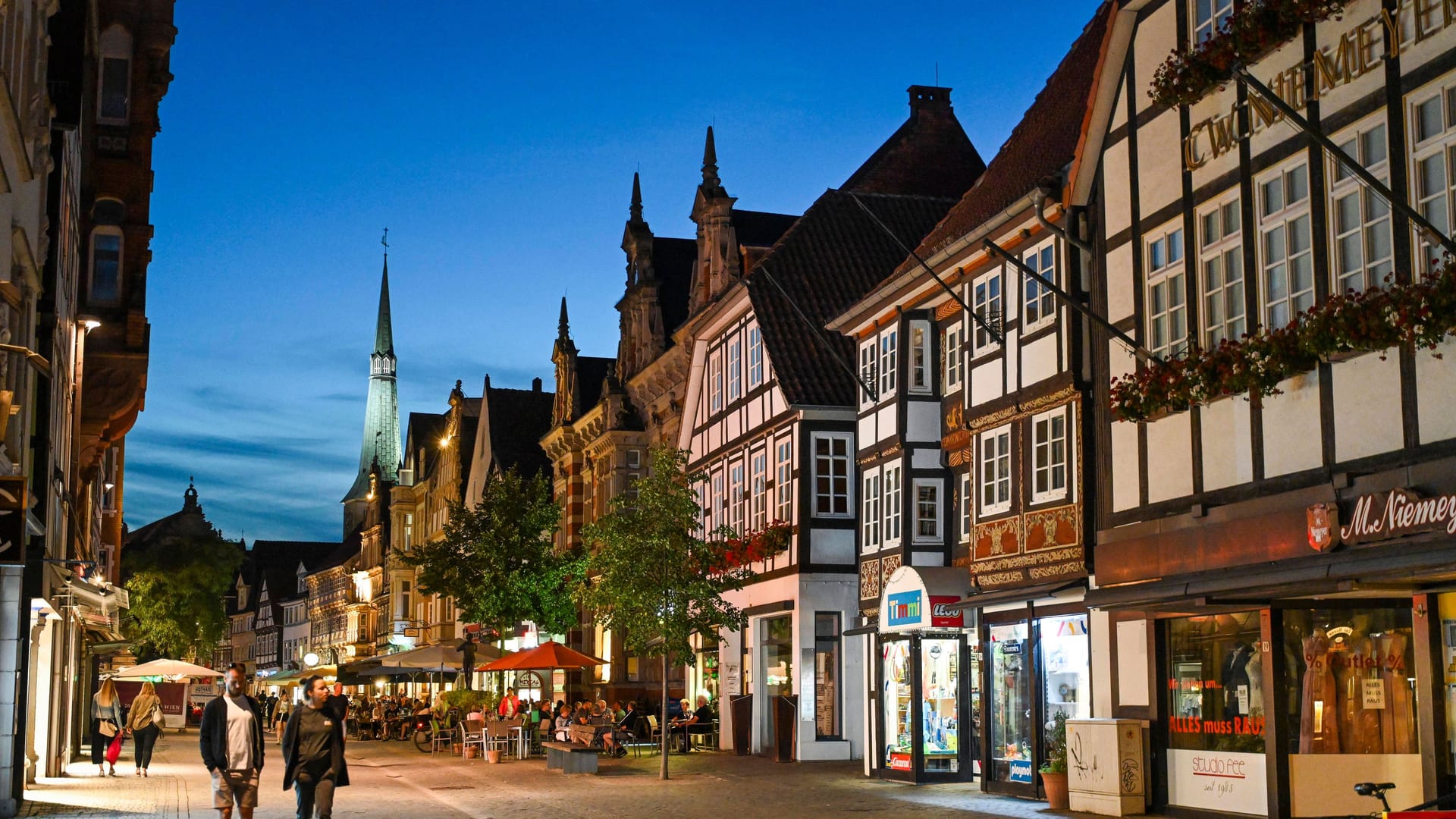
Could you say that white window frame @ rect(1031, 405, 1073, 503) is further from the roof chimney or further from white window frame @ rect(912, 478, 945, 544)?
the roof chimney

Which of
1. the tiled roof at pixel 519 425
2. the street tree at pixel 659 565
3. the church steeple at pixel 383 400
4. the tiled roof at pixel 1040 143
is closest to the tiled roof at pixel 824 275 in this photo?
the street tree at pixel 659 565

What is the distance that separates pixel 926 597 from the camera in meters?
26.0

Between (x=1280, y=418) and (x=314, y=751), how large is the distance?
1054cm

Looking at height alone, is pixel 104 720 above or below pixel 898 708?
below

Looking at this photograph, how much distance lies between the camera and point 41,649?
97.2 ft

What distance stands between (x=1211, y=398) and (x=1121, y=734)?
16.2 ft

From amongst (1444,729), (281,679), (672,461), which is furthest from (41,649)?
(281,679)

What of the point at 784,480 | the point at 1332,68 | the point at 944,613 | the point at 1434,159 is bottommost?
the point at 944,613

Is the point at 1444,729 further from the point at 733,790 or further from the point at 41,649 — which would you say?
the point at 41,649

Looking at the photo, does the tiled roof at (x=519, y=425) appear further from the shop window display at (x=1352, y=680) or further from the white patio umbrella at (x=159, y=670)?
the shop window display at (x=1352, y=680)

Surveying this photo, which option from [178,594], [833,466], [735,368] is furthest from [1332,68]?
[178,594]

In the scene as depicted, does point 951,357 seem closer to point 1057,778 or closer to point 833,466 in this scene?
point 833,466

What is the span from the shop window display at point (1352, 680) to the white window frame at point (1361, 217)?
12.4 feet

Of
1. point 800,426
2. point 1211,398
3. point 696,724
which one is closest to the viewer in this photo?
point 1211,398
